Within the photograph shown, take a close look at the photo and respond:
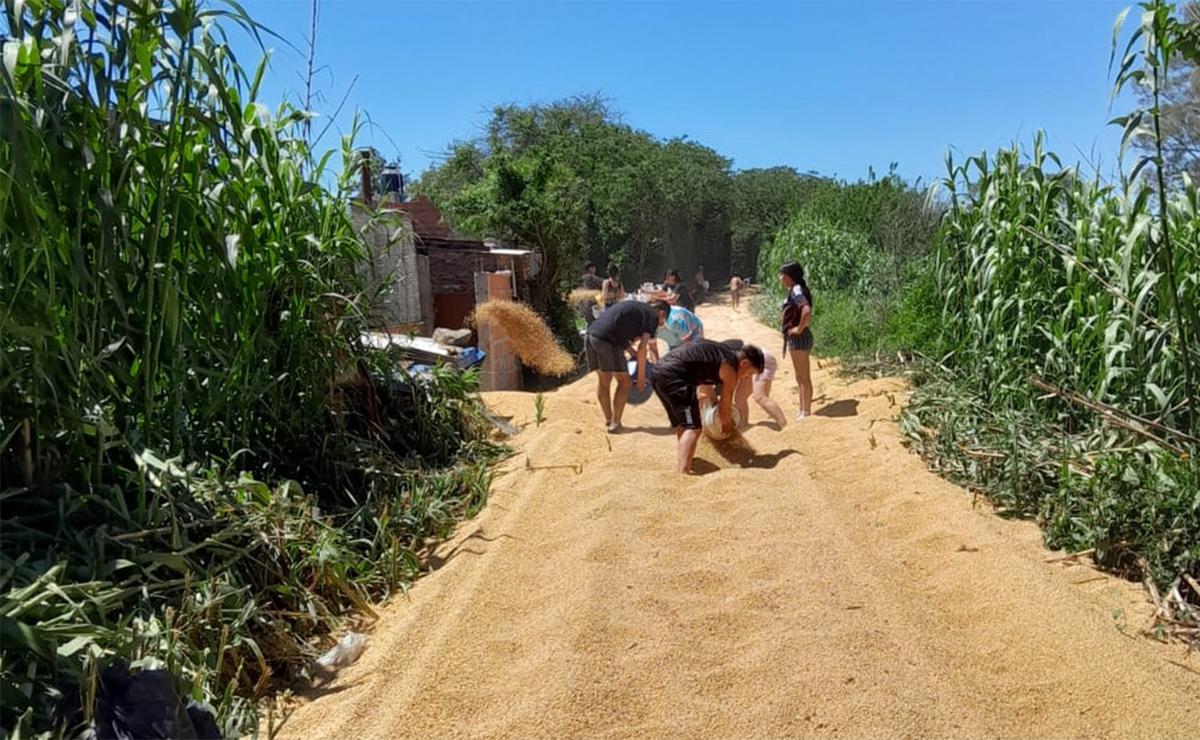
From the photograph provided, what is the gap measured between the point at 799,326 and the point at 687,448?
2457 millimetres

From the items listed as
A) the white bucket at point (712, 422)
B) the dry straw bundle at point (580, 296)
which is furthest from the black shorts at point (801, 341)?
the dry straw bundle at point (580, 296)

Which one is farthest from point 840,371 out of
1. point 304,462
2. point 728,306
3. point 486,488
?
point 728,306

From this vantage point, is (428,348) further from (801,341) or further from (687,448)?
(801,341)

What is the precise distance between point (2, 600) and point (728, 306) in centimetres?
2568

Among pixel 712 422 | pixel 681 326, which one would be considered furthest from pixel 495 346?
pixel 712 422

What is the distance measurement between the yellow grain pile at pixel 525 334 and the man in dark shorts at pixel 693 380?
3.82 metres

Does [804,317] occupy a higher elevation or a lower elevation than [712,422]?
higher

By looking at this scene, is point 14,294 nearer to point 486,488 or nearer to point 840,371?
point 486,488

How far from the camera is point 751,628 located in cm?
341

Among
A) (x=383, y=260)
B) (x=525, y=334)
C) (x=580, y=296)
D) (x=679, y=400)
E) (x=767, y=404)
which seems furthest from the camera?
(x=580, y=296)

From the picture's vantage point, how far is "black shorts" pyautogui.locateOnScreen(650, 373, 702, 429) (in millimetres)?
5758

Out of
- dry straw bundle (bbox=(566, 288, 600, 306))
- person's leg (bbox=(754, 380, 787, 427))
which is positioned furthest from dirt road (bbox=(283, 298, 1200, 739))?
dry straw bundle (bbox=(566, 288, 600, 306))

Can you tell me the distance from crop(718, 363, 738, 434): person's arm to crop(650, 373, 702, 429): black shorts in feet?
1.31

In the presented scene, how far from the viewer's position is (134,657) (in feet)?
8.13
